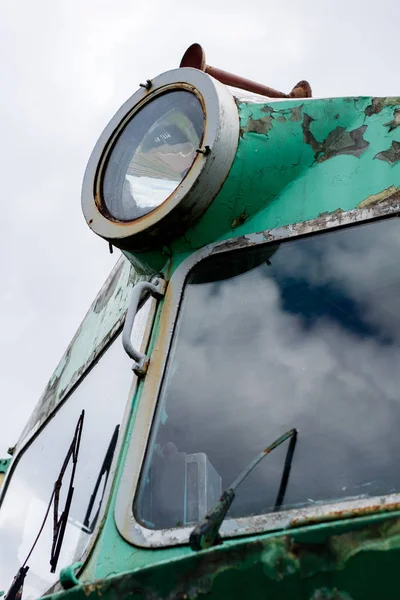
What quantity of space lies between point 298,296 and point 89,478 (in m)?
0.70

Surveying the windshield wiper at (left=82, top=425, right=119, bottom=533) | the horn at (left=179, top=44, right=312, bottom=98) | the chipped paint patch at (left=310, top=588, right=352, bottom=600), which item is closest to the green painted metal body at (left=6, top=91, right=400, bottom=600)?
the chipped paint patch at (left=310, top=588, right=352, bottom=600)

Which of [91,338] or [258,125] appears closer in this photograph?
[258,125]

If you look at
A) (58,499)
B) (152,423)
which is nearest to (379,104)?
(152,423)

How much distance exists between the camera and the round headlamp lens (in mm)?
2123

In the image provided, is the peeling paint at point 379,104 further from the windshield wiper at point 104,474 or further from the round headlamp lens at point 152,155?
the windshield wiper at point 104,474

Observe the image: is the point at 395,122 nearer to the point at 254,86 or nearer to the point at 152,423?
the point at 254,86

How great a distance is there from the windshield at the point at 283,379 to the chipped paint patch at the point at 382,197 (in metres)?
0.06

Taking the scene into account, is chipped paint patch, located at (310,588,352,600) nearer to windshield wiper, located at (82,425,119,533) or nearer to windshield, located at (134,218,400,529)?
windshield, located at (134,218,400,529)

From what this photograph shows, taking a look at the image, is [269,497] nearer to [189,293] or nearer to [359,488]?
[359,488]

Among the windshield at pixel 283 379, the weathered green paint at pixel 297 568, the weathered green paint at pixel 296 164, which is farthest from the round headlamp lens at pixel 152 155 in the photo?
the weathered green paint at pixel 297 568

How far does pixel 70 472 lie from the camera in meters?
2.20

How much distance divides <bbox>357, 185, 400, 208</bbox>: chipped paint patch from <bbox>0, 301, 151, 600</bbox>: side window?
2.07 ft

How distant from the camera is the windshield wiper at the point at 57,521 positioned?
2.01 meters

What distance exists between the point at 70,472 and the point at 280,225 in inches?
34.5
